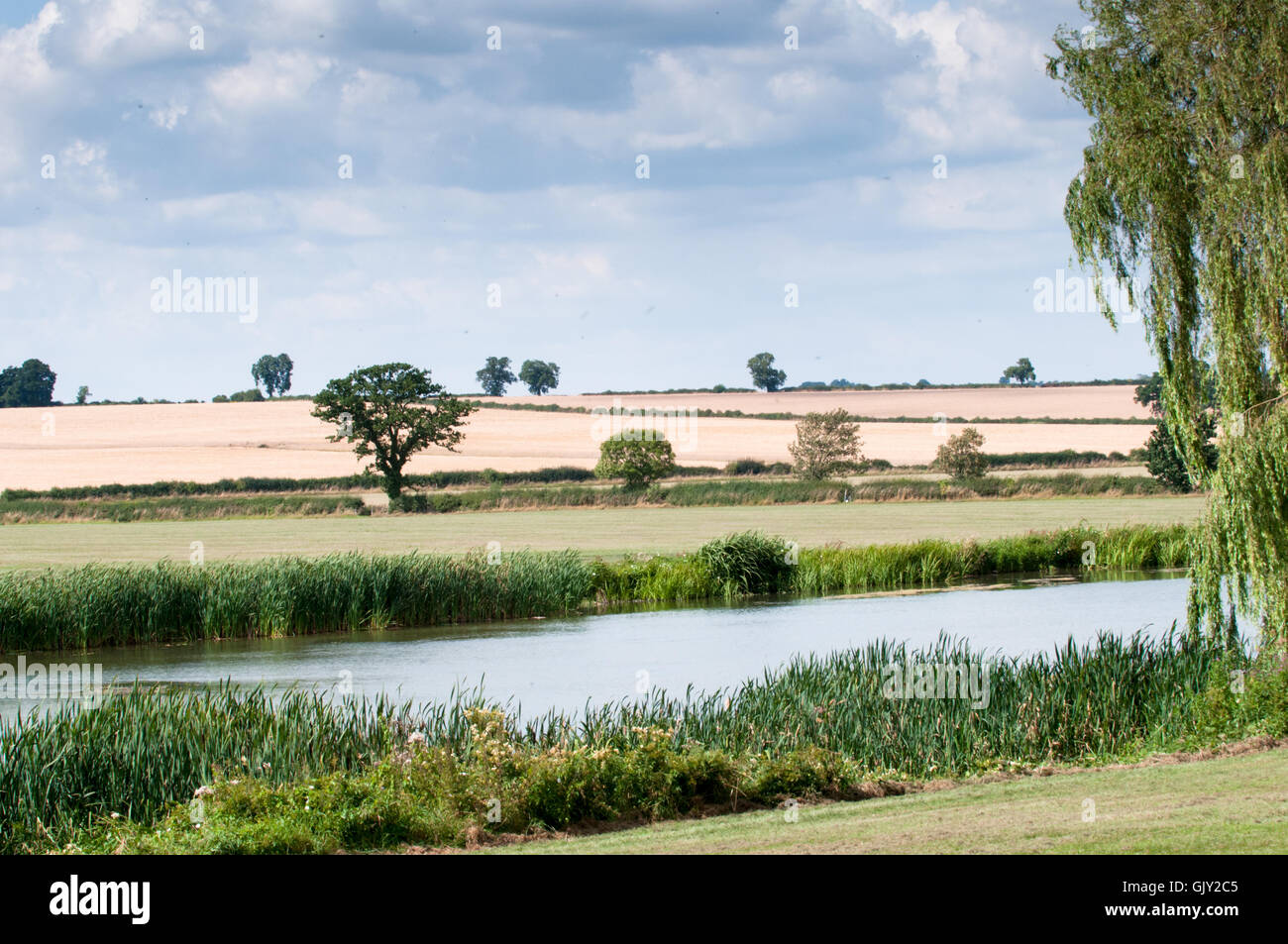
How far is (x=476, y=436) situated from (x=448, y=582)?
77.3 m

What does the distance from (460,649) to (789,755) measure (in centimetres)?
1659

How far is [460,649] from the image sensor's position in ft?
93.5

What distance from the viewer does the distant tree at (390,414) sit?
83062mm

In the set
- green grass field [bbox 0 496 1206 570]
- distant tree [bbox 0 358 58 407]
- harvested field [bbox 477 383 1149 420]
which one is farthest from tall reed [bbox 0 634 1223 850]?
distant tree [bbox 0 358 58 407]

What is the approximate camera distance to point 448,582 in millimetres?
34469

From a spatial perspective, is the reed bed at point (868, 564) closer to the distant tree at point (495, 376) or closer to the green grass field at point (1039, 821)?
the green grass field at point (1039, 821)

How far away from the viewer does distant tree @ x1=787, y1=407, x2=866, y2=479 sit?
87.6 m

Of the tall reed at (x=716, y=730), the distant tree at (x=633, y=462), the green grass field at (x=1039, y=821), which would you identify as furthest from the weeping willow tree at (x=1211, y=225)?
the distant tree at (x=633, y=462)

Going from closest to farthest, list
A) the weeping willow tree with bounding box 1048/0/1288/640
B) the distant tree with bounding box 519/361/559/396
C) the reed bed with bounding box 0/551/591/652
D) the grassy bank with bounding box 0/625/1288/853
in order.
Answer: the grassy bank with bounding box 0/625/1288/853 < the weeping willow tree with bounding box 1048/0/1288/640 < the reed bed with bounding box 0/551/591/652 < the distant tree with bounding box 519/361/559/396

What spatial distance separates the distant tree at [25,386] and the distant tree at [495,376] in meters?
49.2

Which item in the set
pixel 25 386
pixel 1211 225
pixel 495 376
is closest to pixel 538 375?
pixel 495 376

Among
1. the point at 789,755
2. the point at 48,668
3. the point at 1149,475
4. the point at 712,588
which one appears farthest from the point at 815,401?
the point at 789,755

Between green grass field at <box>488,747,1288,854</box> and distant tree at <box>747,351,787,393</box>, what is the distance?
480 ft

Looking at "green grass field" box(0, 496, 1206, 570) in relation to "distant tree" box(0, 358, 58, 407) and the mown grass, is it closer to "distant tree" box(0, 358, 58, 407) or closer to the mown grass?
the mown grass
